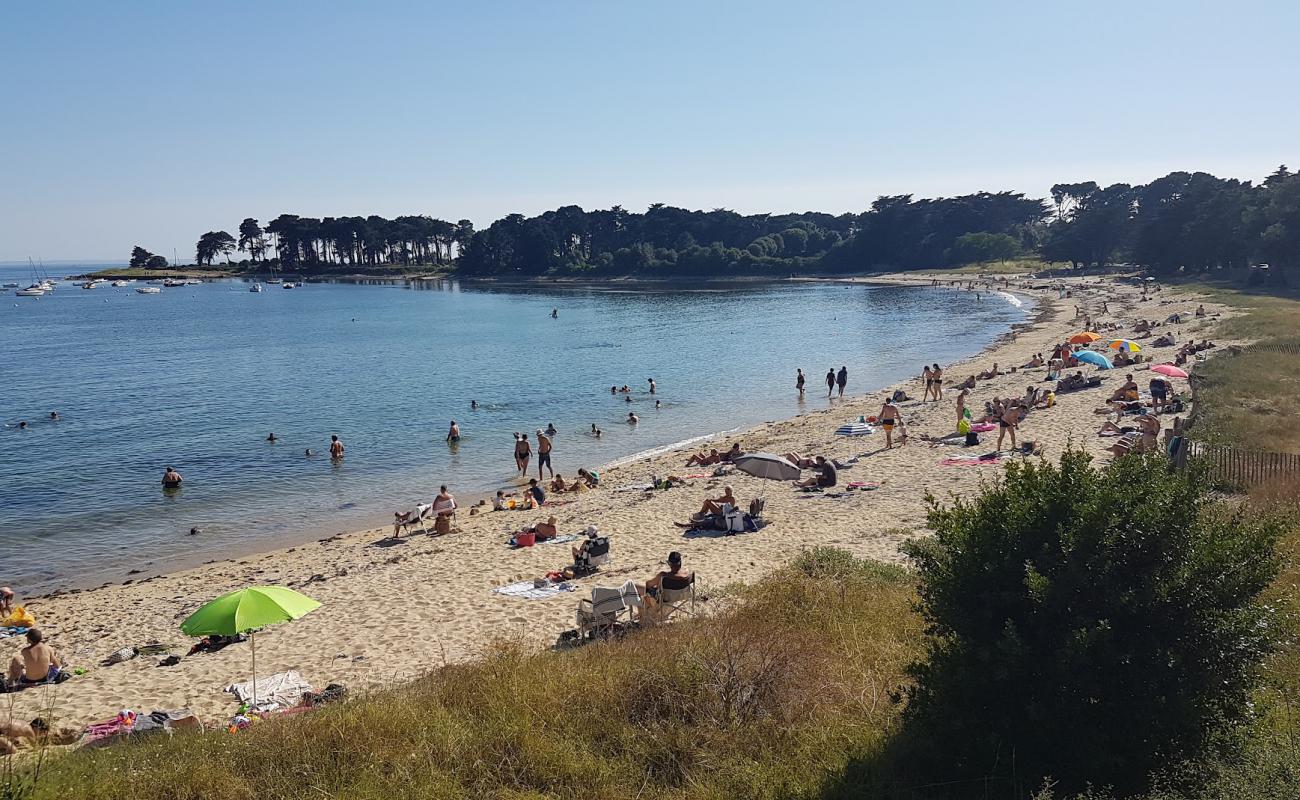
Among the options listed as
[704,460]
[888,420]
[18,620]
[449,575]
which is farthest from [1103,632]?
[704,460]

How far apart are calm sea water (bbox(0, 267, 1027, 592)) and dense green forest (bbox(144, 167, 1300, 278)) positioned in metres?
17.6

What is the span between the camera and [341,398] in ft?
133

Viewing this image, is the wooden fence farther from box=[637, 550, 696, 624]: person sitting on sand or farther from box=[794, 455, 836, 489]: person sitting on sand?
box=[637, 550, 696, 624]: person sitting on sand

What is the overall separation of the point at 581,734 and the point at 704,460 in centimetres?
1730

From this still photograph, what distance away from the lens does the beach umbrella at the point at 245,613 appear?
400 inches

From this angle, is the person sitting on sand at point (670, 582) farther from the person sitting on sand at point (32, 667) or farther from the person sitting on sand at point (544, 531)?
the person sitting on sand at point (32, 667)

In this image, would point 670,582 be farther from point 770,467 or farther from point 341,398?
point 341,398

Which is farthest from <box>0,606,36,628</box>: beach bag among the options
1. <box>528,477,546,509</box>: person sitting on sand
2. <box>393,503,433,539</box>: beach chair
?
<box>528,477,546,509</box>: person sitting on sand

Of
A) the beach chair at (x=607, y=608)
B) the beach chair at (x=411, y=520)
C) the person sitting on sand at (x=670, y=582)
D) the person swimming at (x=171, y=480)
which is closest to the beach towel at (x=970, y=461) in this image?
the person sitting on sand at (x=670, y=582)

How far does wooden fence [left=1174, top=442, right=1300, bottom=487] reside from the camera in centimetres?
1289

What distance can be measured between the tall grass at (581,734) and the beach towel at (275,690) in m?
2.59

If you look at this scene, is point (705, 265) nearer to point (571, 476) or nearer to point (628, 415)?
point (628, 415)

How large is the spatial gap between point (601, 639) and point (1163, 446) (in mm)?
12616

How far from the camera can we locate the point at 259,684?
10.6 m
